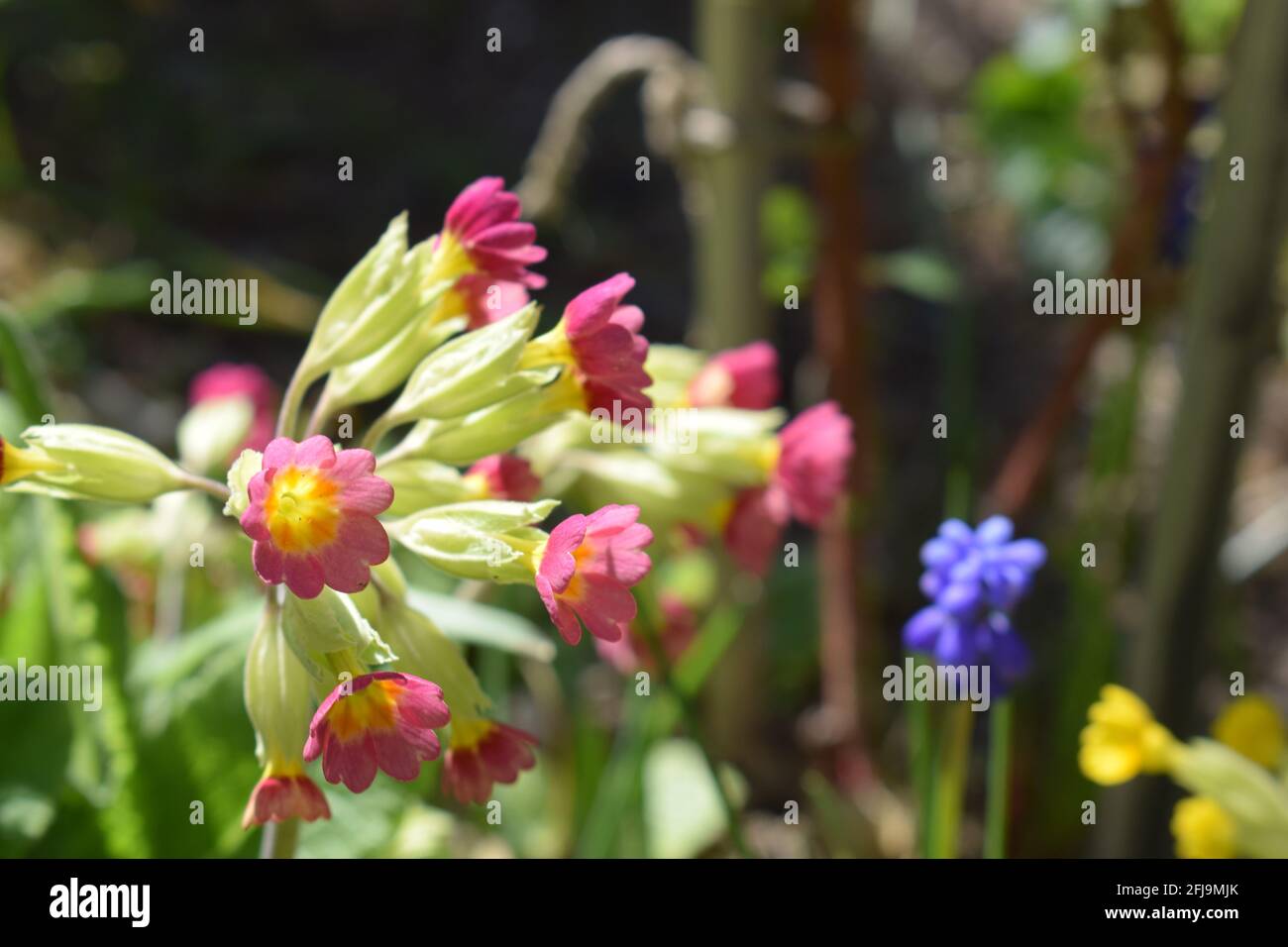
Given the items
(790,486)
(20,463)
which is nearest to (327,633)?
(20,463)

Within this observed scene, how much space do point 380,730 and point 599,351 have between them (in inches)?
10.4

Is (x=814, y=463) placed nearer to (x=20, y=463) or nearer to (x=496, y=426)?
(x=496, y=426)

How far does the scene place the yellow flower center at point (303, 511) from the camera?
2.25 ft

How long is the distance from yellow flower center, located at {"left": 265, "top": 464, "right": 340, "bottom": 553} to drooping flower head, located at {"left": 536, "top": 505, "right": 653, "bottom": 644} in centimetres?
12

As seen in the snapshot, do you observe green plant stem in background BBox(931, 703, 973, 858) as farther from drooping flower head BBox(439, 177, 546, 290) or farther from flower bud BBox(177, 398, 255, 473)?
flower bud BBox(177, 398, 255, 473)

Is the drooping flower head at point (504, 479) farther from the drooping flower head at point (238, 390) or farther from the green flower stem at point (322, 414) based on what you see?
the drooping flower head at point (238, 390)

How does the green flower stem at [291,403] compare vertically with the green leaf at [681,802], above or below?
above

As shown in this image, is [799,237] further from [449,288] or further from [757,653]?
[449,288]

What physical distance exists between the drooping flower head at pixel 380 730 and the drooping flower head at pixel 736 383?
0.51m

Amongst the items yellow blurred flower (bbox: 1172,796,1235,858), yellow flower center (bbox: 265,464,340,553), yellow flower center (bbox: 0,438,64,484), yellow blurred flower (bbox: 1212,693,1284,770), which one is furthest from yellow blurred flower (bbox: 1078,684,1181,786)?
yellow flower center (bbox: 0,438,64,484)

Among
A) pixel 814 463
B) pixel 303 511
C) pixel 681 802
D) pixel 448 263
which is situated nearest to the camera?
pixel 303 511

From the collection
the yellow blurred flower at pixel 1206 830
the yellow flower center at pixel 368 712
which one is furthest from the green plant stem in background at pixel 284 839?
the yellow blurred flower at pixel 1206 830

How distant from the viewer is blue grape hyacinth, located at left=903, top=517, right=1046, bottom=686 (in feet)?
3.02

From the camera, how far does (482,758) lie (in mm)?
843
